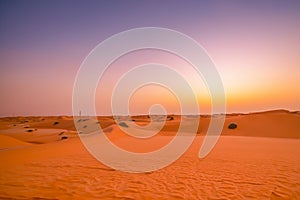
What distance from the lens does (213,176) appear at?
331 inches

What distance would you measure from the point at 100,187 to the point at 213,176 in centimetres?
438

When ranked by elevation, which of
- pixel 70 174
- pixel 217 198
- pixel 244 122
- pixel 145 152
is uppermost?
pixel 244 122

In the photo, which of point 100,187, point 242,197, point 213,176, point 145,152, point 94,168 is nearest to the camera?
point 242,197

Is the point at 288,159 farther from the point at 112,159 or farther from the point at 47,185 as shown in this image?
the point at 47,185

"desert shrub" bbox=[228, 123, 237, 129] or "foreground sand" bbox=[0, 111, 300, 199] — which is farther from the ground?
"desert shrub" bbox=[228, 123, 237, 129]

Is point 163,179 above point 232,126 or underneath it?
underneath

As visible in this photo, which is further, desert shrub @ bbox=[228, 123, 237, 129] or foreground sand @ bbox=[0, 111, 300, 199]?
desert shrub @ bbox=[228, 123, 237, 129]

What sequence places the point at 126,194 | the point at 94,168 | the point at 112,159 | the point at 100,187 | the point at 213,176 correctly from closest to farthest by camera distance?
the point at 126,194 < the point at 100,187 < the point at 213,176 < the point at 94,168 < the point at 112,159

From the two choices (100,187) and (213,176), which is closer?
(100,187)

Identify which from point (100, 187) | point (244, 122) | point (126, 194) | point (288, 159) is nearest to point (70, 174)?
point (100, 187)

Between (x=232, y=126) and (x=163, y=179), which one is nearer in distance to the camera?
(x=163, y=179)

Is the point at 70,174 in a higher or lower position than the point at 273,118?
lower

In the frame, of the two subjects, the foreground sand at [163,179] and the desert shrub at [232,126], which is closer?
the foreground sand at [163,179]

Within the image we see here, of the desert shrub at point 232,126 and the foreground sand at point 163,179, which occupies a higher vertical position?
the desert shrub at point 232,126
